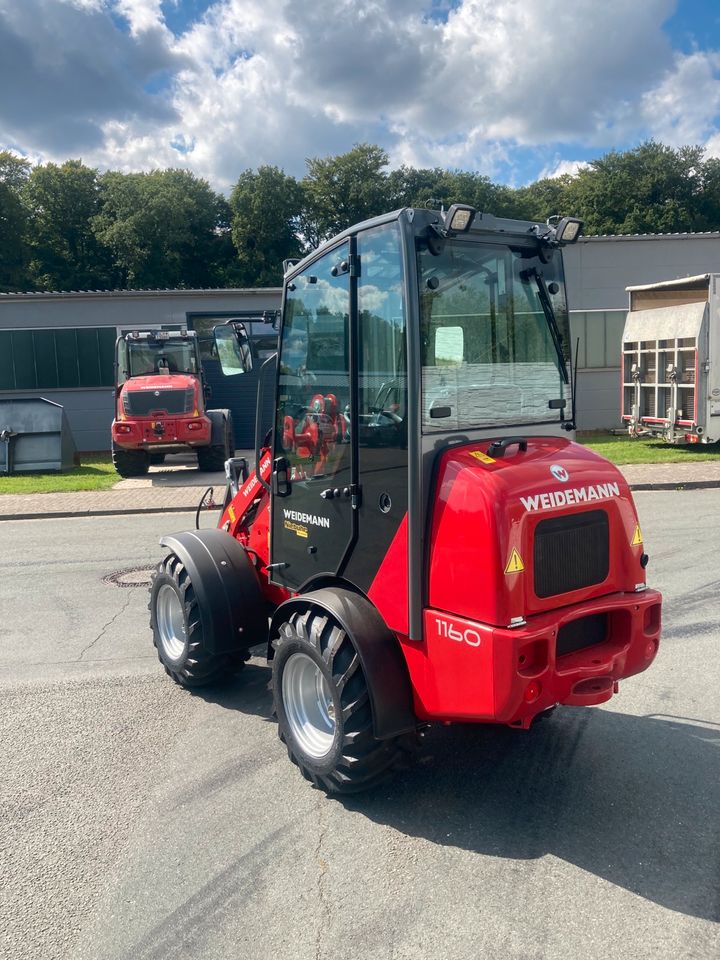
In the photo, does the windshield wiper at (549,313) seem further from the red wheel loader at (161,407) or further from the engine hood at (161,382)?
the engine hood at (161,382)

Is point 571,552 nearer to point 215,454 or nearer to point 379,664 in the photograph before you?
point 379,664

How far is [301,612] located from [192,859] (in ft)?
3.86

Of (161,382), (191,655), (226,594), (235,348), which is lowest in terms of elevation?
(191,655)

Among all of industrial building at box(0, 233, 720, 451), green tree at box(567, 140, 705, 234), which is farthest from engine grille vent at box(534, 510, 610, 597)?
green tree at box(567, 140, 705, 234)

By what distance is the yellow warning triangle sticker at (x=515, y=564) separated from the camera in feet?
10.4

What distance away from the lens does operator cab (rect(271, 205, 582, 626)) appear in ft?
11.2

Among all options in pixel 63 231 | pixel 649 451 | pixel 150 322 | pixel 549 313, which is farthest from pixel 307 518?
pixel 63 231

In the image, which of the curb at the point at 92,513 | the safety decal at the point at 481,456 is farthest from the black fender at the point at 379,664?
the curb at the point at 92,513

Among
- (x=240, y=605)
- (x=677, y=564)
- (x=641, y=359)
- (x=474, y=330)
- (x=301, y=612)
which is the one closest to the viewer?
(x=474, y=330)

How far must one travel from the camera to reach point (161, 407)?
53.9 ft

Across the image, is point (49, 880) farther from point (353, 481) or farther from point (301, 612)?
point (353, 481)

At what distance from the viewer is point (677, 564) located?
788 centimetres

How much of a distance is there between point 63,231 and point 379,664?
58.6 m

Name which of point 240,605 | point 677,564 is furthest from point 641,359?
point 240,605
